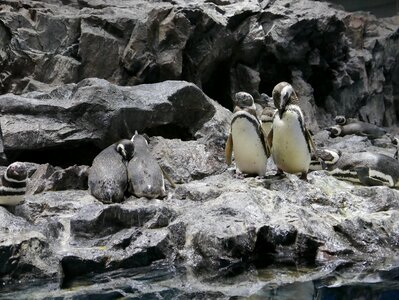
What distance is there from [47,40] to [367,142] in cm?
516

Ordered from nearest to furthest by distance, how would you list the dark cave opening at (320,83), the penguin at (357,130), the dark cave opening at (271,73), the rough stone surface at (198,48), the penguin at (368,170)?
the penguin at (368,170) → the rough stone surface at (198,48) → the penguin at (357,130) → the dark cave opening at (271,73) → the dark cave opening at (320,83)

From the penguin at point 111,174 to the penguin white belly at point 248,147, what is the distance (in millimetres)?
1043

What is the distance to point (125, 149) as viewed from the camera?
5859mm

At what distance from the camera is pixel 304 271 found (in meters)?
4.29

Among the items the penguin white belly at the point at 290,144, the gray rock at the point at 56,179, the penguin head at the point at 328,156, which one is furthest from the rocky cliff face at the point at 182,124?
the penguin head at the point at 328,156

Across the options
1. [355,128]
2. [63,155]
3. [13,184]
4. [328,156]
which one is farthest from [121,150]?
[355,128]

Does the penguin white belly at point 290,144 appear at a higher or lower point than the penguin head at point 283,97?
lower

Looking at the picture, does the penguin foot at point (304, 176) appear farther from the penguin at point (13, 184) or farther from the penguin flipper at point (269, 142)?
the penguin at point (13, 184)

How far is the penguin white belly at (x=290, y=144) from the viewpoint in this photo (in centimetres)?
556

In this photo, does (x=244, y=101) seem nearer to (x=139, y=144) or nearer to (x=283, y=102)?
(x=283, y=102)

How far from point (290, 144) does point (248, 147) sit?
405 millimetres

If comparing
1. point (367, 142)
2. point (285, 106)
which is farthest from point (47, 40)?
point (367, 142)

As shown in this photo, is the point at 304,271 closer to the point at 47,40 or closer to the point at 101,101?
the point at 101,101

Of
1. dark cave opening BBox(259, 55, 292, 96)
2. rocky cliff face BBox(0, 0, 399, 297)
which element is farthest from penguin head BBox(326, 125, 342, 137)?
dark cave opening BBox(259, 55, 292, 96)
